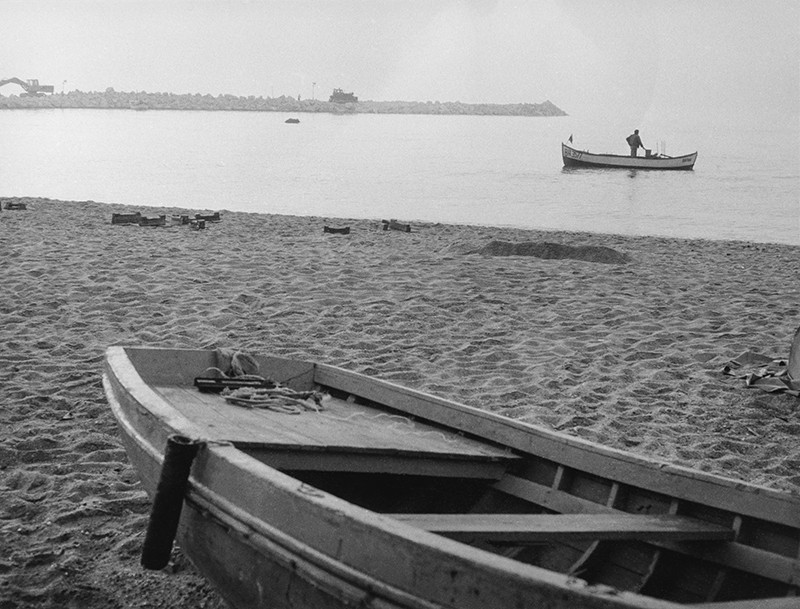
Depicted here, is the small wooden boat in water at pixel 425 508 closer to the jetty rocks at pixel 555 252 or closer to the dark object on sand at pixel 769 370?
the dark object on sand at pixel 769 370

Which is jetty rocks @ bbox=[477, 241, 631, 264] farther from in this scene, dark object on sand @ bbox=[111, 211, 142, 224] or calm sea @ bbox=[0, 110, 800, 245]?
calm sea @ bbox=[0, 110, 800, 245]

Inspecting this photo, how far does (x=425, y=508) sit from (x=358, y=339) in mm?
3849

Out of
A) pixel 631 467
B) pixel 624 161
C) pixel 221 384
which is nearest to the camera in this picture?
pixel 631 467

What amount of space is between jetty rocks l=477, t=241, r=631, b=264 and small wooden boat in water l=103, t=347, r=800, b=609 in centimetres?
789

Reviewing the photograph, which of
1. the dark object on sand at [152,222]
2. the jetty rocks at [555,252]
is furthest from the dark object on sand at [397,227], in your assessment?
the dark object on sand at [152,222]

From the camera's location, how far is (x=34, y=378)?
20.0ft

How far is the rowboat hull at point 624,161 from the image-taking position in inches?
1748

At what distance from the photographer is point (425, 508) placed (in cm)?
376

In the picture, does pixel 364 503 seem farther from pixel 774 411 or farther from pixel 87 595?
pixel 774 411

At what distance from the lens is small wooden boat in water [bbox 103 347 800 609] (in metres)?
2.19

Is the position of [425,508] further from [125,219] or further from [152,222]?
[125,219]

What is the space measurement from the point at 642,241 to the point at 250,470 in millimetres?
14660

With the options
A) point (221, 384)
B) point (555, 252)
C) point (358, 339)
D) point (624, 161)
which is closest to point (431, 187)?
point (624, 161)

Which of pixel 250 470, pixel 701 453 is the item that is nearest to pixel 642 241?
pixel 701 453
